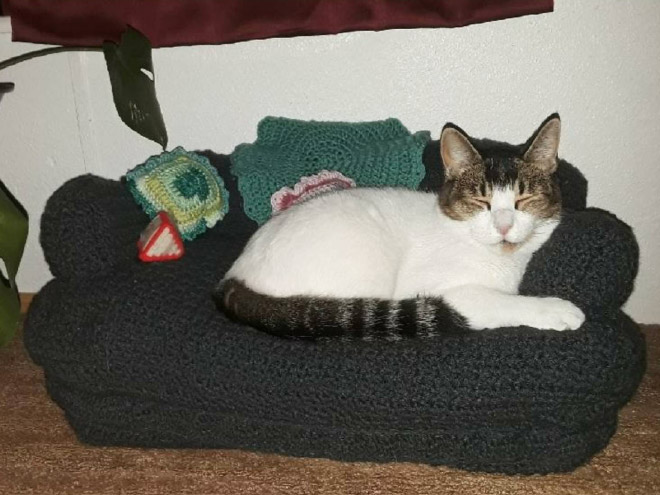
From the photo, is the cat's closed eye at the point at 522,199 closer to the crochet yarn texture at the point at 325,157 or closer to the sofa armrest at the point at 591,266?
the sofa armrest at the point at 591,266

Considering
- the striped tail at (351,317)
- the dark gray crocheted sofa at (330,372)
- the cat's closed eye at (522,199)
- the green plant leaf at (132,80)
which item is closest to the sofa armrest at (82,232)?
the dark gray crocheted sofa at (330,372)

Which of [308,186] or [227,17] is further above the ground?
[227,17]

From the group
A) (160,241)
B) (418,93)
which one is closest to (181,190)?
(160,241)

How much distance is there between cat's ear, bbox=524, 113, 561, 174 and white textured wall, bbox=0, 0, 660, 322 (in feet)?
1.99

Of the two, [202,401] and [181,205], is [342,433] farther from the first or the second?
[181,205]

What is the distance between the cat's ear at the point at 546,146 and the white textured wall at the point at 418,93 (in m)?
0.61

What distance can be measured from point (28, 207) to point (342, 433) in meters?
1.43

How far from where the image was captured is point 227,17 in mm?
1783

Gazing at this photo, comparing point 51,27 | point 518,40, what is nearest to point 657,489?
point 518,40

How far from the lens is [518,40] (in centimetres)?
186

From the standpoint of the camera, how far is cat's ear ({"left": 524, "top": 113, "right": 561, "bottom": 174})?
4.34 feet

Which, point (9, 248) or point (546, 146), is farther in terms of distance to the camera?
point (9, 248)

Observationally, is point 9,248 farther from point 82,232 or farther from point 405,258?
point 405,258

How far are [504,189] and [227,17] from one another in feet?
3.09
